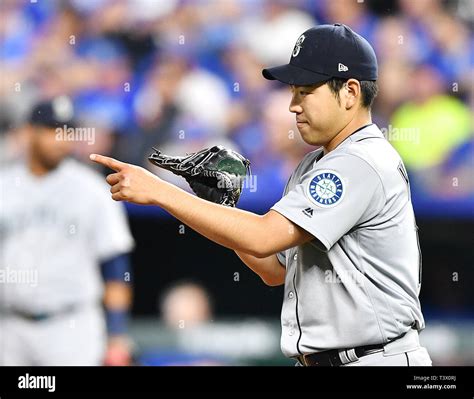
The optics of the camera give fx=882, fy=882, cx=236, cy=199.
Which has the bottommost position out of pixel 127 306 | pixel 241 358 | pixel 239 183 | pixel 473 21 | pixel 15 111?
pixel 241 358

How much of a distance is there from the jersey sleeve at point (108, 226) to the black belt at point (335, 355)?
1919 millimetres

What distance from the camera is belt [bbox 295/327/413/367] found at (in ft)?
7.95

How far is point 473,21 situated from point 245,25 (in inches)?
43.8

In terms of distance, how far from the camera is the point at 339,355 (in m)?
2.45

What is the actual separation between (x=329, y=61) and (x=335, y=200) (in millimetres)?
417

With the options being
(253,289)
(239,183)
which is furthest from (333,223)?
(253,289)

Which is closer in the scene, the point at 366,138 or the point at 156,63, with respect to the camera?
the point at 366,138

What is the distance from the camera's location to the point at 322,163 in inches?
95.2

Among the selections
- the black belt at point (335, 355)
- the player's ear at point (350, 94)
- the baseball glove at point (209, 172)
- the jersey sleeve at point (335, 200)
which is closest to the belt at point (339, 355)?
the black belt at point (335, 355)

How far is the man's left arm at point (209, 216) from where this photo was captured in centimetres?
228

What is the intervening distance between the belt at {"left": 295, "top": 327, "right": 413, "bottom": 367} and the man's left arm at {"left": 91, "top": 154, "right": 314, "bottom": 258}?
0.33 meters

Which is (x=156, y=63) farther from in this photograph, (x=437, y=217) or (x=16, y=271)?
(x=437, y=217)

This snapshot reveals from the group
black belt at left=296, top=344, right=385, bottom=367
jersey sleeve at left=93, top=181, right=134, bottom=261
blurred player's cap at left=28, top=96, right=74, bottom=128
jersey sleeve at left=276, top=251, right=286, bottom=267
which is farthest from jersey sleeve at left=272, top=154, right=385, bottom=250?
blurred player's cap at left=28, top=96, right=74, bottom=128

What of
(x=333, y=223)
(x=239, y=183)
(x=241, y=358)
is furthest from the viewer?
(x=241, y=358)
